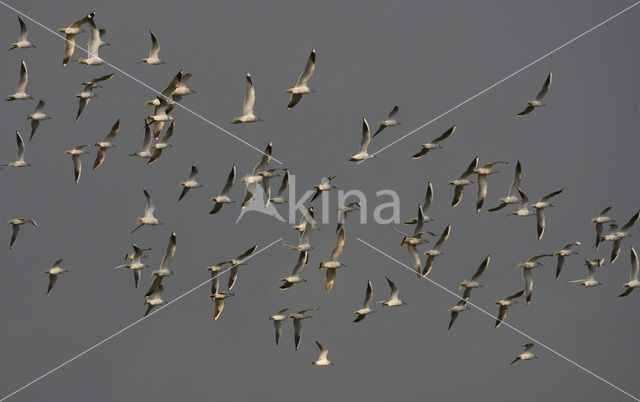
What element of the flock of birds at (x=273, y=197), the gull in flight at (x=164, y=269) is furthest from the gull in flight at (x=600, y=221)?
the gull in flight at (x=164, y=269)

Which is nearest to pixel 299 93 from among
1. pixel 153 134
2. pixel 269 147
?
pixel 269 147

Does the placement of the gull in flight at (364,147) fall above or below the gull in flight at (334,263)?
above

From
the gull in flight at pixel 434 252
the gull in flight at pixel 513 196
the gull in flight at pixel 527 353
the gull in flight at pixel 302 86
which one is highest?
the gull in flight at pixel 302 86

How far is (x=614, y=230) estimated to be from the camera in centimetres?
7219

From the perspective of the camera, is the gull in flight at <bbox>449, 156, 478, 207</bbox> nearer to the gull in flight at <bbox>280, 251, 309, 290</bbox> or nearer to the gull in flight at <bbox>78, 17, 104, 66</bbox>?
the gull in flight at <bbox>280, 251, 309, 290</bbox>

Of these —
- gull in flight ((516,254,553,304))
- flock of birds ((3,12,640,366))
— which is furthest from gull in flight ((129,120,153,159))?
gull in flight ((516,254,553,304))

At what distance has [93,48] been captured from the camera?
6762 centimetres

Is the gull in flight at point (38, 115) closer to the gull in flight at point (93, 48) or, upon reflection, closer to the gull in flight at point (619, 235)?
the gull in flight at point (93, 48)

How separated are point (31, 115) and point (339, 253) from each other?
39.6ft

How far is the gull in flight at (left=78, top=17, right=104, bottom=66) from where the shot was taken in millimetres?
66875

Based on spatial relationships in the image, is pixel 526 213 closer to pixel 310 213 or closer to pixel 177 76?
pixel 310 213

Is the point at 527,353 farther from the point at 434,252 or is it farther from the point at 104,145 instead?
the point at 104,145

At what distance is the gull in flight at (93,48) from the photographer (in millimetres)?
66875

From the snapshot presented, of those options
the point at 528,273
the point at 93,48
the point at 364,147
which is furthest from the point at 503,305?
the point at 93,48
